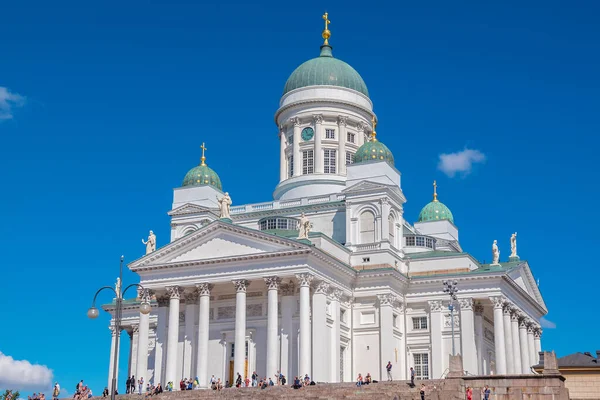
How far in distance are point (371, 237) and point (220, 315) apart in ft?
38.5

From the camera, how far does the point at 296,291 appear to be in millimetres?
54844

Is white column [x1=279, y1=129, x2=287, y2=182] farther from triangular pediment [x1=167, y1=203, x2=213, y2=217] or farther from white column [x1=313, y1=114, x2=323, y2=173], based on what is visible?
triangular pediment [x1=167, y1=203, x2=213, y2=217]

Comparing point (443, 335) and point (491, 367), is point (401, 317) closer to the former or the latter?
point (443, 335)

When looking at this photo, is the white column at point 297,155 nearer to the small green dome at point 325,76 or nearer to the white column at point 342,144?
the white column at point 342,144

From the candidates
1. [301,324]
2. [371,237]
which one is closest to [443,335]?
[371,237]

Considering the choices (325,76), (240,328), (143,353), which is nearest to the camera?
(240,328)

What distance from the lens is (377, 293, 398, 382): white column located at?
188 ft

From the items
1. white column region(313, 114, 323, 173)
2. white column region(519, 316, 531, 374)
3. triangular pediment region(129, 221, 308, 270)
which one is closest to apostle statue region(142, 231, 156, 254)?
triangular pediment region(129, 221, 308, 270)

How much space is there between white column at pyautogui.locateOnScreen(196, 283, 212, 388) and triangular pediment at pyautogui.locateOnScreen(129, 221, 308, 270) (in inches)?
77.3

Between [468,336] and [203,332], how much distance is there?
18.1 m

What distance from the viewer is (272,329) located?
52156mm

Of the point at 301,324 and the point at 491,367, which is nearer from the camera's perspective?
the point at 301,324

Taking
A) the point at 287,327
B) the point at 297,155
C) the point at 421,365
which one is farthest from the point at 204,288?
the point at 297,155

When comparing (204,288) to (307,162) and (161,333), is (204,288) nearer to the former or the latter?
(161,333)
